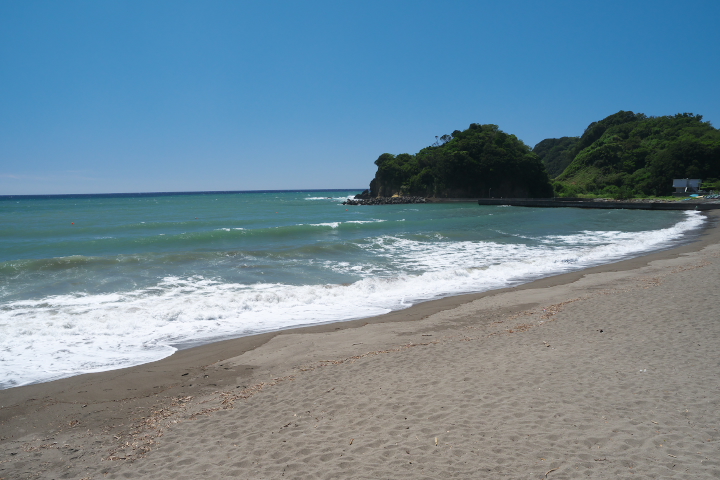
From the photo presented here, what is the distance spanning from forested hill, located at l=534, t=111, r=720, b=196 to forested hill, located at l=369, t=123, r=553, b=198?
8.13 meters

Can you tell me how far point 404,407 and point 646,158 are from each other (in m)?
86.8

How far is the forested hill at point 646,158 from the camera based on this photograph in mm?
60625

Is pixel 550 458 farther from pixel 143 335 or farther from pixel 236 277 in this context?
pixel 236 277

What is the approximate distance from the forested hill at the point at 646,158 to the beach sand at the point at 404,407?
67.8 m

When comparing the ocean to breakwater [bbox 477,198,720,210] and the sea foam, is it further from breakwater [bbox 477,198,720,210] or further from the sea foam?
breakwater [bbox 477,198,720,210]

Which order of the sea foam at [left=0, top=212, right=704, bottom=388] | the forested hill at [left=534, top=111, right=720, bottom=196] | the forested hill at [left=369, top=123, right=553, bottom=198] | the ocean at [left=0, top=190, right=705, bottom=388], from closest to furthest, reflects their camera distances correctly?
the sea foam at [left=0, top=212, right=704, bottom=388] < the ocean at [left=0, top=190, right=705, bottom=388] < the forested hill at [left=534, top=111, right=720, bottom=196] < the forested hill at [left=369, top=123, right=553, bottom=198]

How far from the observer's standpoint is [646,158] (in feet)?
241

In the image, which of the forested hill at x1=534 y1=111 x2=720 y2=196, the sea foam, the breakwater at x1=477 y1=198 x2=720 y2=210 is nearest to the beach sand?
the sea foam

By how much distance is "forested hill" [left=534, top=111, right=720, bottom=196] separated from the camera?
199 ft

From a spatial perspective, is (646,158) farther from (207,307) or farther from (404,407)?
(404,407)

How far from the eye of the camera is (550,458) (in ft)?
11.3

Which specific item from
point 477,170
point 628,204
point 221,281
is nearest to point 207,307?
point 221,281

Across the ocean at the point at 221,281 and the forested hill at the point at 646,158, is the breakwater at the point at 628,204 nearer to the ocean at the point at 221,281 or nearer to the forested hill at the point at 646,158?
the forested hill at the point at 646,158

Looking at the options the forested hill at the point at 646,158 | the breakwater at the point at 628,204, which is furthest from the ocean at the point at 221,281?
the forested hill at the point at 646,158
